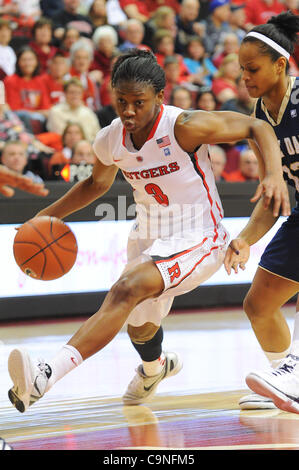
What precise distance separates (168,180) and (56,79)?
575 cm

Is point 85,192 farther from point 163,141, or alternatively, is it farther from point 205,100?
point 205,100

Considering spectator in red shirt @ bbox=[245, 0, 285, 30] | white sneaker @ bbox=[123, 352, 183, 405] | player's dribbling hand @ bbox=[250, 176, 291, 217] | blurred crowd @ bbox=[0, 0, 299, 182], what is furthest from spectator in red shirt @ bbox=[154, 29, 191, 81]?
player's dribbling hand @ bbox=[250, 176, 291, 217]

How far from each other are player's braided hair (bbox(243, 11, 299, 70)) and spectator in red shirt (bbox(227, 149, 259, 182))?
4332 mm

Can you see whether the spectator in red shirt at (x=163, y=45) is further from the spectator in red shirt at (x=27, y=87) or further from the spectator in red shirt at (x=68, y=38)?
the spectator in red shirt at (x=27, y=87)

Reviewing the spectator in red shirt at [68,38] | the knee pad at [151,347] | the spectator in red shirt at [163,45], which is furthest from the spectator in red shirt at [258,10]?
the knee pad at [151,347]

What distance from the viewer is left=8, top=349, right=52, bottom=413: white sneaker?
3334 millimetres

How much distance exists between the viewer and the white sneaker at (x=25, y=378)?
131 inches

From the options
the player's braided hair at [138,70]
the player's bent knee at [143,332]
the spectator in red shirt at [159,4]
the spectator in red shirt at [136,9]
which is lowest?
the player's bent knee at [143,332]

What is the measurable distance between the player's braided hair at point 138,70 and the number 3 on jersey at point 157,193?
0.49m

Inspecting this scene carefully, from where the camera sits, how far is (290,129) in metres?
4.16

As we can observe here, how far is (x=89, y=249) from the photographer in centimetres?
735

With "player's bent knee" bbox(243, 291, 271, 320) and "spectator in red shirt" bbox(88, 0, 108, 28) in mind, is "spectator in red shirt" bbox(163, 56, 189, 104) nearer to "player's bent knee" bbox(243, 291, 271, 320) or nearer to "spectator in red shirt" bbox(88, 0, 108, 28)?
"spectator in red shirt" bbox(88, 0, 108, 28)

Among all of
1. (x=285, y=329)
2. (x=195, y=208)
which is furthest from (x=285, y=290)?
(x=195, y=208)

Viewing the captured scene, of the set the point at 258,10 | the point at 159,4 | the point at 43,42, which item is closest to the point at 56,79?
the point at 43,42
